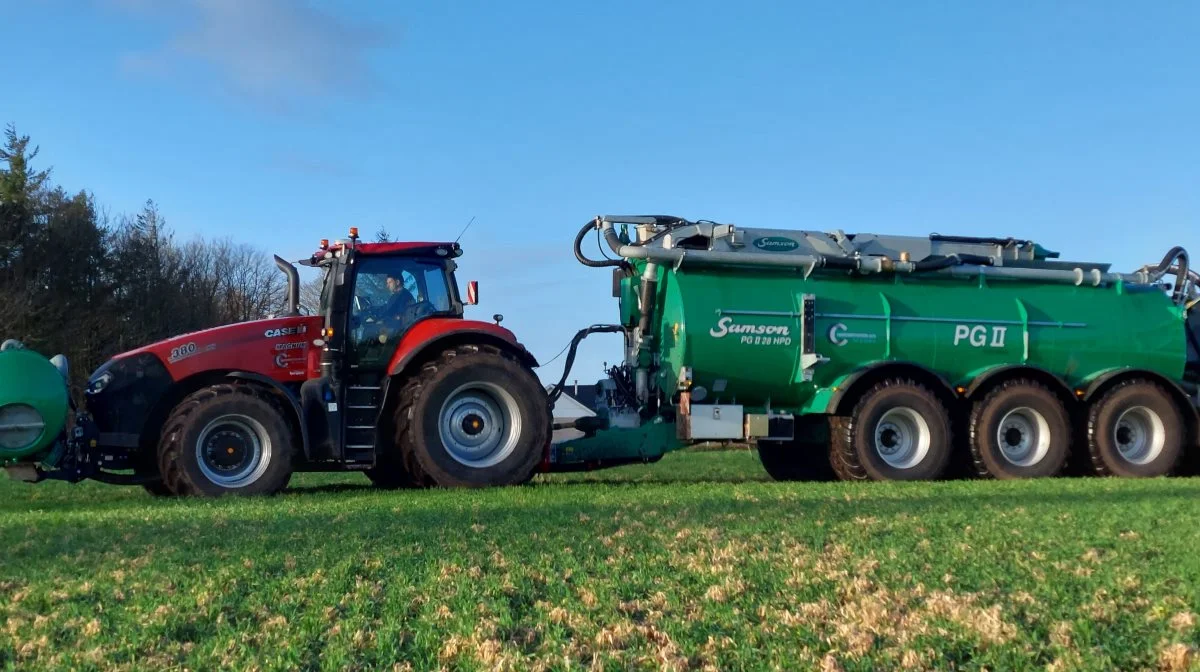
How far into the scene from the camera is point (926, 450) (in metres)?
13.3

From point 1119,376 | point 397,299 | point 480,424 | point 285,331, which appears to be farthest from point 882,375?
point 285,331

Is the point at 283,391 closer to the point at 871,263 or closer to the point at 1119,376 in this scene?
the point at 871,263

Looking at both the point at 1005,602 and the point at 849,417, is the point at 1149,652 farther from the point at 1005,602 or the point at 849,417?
the point at 849,417

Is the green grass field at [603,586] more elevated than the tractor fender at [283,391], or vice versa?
the tractor fender at [283,391]

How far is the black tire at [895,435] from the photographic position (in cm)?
1308

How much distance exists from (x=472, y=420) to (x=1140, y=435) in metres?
9.09

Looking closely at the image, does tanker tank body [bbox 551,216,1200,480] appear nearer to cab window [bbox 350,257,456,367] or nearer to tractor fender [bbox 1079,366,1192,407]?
tractor fender [bbox 1079,366,1192,407]

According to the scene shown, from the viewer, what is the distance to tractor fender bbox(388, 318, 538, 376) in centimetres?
1130

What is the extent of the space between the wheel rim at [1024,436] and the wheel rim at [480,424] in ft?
20.9

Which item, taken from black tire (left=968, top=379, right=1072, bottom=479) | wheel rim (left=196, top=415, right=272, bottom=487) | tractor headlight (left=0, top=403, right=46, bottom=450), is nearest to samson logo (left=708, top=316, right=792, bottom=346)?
black tire (left=968, top=379, right=1072, bottom=479)

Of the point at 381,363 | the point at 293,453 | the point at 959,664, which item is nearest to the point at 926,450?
the point at 381,363

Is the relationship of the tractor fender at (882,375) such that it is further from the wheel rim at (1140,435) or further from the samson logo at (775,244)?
the wheel rim at (1140,435)

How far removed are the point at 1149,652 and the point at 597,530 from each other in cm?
399

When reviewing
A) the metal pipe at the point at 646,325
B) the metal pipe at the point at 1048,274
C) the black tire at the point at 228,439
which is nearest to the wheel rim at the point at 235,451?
the black tire at the point at 228,439
